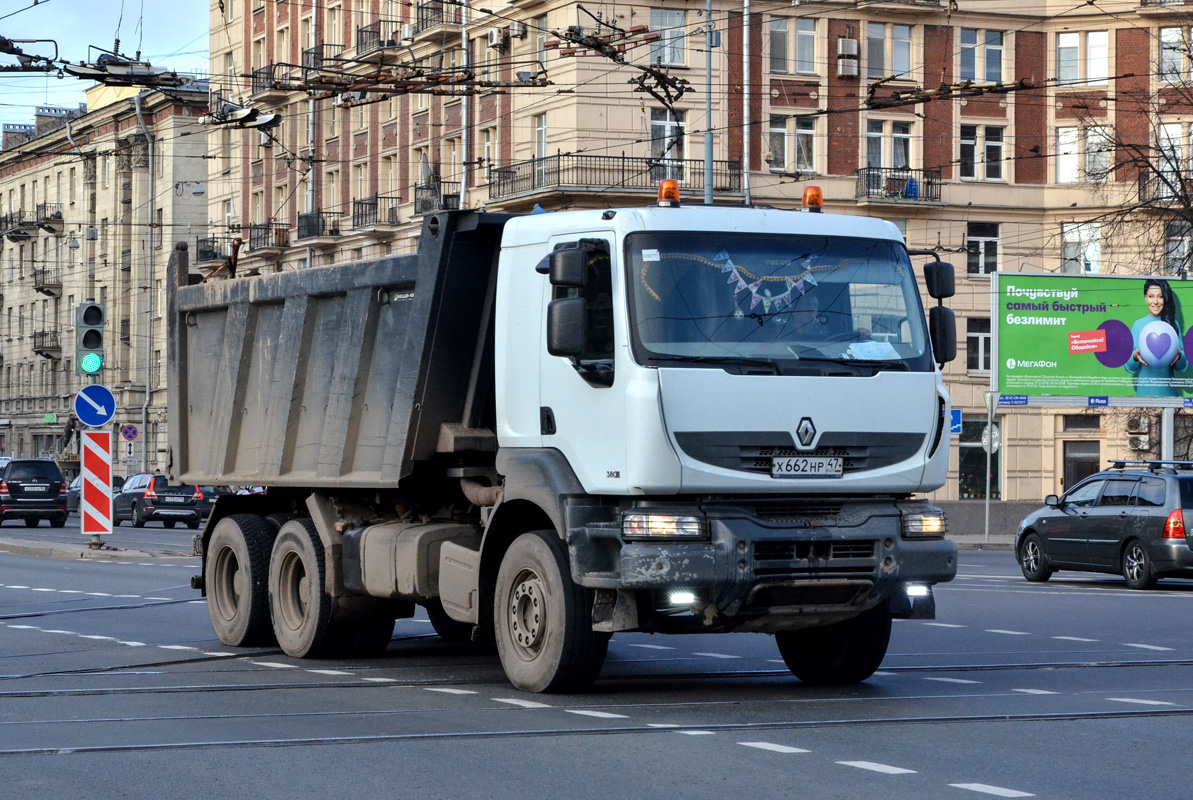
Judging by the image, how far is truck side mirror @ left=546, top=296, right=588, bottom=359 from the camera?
10352mm

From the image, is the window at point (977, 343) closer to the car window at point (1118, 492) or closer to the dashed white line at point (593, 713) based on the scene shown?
the car window at point (1118, 492)

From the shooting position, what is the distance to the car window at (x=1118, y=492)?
76.1 ft

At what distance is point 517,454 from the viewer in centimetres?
1122

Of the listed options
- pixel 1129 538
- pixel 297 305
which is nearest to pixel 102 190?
pixel 1129 538

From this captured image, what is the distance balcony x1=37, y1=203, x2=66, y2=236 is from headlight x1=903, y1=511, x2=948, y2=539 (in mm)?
78402

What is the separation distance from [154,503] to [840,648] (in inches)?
1427

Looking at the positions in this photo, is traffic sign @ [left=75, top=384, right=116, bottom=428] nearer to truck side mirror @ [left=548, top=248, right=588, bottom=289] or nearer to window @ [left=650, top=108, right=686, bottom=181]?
truck side mirror @ [left=548, top=248, right=588, bottom=289]

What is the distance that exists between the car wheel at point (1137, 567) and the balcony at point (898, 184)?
3140 cm

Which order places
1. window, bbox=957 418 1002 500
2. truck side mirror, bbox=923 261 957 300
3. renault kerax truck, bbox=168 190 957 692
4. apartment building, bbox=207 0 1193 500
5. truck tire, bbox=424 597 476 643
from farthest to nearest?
window, bbox=957 418 1002 500, apartment building, bbox=207 0 1193 500, truck tire, bbox=424 597 476 643, truck side mirror, bbox=923 261 957 300, renault kerax truck, bbox=168 190 957 692

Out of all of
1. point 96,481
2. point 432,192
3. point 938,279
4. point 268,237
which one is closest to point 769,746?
point 938,279

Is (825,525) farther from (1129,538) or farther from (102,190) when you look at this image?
(102,190)

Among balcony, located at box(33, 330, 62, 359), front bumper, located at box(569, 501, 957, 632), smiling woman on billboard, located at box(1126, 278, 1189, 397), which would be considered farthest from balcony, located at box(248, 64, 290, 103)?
balcony, located at box(33, 330, 62, 359)

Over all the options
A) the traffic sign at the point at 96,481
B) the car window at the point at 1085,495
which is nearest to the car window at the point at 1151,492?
the car window at the point at 1085,495

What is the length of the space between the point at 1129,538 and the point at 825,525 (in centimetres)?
1328
